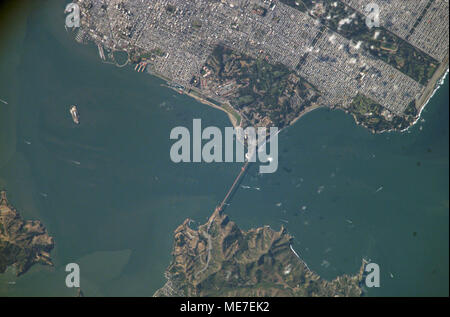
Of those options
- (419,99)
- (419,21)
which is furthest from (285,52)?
(419,99)

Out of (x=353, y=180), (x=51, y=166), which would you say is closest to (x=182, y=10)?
(x=51, y=166)

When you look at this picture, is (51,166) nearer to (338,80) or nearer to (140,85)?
(140,85)

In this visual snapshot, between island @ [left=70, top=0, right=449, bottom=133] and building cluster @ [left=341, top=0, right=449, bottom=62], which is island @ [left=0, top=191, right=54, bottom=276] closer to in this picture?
island @ [left=70, top=0, right=449, bottom=133]

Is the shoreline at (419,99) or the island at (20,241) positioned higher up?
the shoreline at (419,99)

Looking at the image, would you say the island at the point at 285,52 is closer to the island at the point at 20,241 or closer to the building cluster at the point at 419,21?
the building cluster at the point at 419,21

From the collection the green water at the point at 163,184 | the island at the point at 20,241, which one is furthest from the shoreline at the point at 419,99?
the island at the point at 20,241
